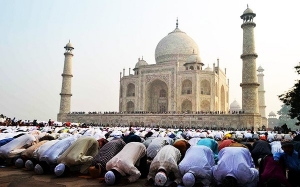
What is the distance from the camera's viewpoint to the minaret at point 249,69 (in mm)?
24391

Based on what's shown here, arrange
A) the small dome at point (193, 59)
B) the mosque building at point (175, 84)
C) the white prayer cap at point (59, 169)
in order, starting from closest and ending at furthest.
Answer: the white prayer cap at point (59, 169)
the mosque building at point (175, 84)
the small dome at point (193, 59)

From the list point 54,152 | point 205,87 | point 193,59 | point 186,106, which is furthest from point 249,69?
point 54,152

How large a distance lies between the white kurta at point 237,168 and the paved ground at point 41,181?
1.36 m

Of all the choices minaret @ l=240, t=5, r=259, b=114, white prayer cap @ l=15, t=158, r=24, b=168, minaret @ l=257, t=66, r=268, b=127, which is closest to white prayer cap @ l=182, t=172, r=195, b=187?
white prayer cap @ l=15, t=158, r=24, b=168

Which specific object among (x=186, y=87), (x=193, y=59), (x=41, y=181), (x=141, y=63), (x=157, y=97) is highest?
(x=141, y=63)

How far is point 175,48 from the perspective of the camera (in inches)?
1453

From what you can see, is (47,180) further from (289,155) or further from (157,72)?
(157,72)

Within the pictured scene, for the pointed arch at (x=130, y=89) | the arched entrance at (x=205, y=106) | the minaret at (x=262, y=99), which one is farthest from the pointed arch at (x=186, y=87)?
the minaret at (x=262, y=99)

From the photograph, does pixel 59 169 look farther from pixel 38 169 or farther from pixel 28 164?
pixel 28 164

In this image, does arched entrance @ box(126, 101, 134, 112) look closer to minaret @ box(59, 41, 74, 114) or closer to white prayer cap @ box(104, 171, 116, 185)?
minaret @ box(59, 41, 74, 114)

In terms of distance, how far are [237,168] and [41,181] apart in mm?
3286

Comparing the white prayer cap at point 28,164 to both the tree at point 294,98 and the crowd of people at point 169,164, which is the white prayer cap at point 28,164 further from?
the tree at point 294,98

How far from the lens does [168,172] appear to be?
15.2 ft

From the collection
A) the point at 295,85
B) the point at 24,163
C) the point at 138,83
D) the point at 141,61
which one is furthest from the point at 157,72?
the point at 24,163
